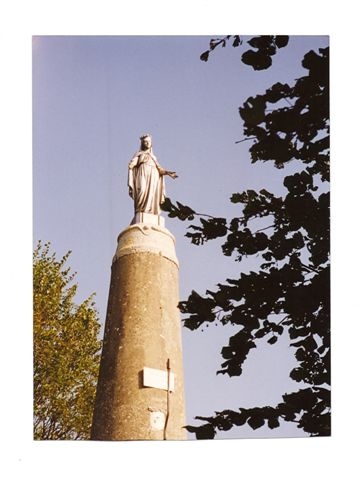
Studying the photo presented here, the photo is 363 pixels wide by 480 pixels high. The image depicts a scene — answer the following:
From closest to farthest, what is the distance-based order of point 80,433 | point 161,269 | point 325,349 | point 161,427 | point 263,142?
point 263,142 < point 325,349 < point 161,427 < point 161,269 < point 80,433

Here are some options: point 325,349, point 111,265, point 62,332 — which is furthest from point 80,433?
point 325,349

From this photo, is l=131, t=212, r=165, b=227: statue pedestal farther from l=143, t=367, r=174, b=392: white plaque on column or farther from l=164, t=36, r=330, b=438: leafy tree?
l=164, t=36, r=330, b=438: leafy tree

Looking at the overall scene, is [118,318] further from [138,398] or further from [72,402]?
[72,402]

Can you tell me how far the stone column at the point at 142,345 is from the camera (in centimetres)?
658

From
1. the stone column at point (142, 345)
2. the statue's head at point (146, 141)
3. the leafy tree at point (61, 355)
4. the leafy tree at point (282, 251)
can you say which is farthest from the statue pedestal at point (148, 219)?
the leafy tree at point (61, 355)

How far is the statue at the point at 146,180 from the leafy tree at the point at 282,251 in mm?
3709

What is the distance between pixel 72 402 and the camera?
Result: 12758mm

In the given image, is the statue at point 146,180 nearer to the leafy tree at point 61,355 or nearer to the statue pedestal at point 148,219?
the statue pedestal at point 148,219

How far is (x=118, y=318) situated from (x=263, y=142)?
12.4 feet

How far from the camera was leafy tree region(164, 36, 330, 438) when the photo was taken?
10.7 ft

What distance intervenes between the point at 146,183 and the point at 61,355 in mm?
6215

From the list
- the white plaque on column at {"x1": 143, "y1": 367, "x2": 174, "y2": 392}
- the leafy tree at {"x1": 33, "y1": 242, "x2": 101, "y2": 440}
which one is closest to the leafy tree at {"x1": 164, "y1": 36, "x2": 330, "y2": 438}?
the white plaque on column at {"x1": 143, "y1": 367, "x2": 174, "y2": 392}

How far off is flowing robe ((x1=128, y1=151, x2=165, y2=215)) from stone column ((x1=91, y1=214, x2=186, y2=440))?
121mm

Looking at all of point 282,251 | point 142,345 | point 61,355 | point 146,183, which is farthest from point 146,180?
point 61,355
